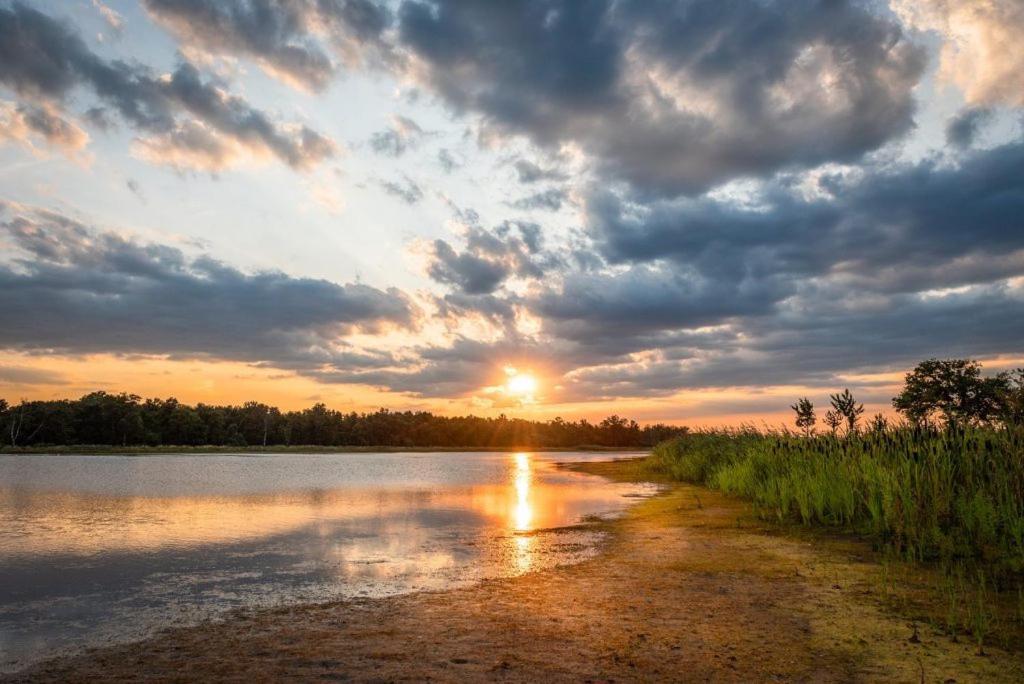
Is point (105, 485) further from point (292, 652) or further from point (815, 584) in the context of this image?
point (815, 584)

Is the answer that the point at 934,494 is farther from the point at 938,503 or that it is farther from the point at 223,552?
the point at 223,552

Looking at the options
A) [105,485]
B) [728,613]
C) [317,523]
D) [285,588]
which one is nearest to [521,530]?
[317,523]

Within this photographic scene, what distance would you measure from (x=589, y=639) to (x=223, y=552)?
9.48 m

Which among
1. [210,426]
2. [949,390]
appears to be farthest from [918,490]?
[210,426]

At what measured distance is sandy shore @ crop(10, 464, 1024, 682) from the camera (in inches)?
228

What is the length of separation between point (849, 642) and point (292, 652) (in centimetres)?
618

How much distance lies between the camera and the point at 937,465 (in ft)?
39.3

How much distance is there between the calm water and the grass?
6.29 metres

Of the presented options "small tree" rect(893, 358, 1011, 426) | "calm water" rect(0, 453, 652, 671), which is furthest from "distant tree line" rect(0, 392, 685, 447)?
"calm water" rect(0, 453, 652, 671)

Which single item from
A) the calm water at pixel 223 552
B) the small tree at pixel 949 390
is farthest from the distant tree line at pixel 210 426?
the calm water at pixel 223 552

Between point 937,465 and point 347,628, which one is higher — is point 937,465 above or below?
above

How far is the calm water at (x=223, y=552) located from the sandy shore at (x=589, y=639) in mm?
1123

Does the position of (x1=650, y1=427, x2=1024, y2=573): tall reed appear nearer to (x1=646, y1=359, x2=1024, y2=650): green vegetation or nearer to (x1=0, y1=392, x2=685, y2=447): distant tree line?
(x1=646, y1=359, x2=1024, y2=650): green vegetation

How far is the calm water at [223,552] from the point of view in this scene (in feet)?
27.1
